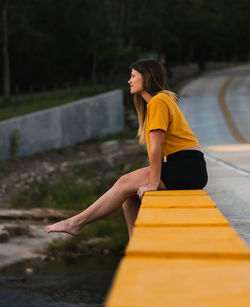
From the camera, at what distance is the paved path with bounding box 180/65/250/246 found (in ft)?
20.2

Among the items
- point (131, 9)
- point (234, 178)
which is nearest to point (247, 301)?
point (234, 178)

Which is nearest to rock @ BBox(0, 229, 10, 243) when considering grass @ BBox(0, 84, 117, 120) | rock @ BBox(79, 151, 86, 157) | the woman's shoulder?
the woman's shoulder

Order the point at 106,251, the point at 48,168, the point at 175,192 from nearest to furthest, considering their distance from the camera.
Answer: the point at 175,192 → the point at 106,251 → the point at 48,168

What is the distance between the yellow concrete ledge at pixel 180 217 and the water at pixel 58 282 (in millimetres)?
4864

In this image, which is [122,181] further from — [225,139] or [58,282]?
[225,139]

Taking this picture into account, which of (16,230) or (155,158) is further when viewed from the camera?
(16,230)

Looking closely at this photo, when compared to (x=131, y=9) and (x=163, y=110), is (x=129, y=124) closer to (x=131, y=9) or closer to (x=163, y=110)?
(x=131, y=9)

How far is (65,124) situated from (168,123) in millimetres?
16048

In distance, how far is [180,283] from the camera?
257 cm

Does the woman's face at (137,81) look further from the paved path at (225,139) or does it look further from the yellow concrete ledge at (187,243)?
the yellow concrete ledge at (187,243)

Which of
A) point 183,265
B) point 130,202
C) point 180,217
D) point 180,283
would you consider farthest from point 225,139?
point 180,283

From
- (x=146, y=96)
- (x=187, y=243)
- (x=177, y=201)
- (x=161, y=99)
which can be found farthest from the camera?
(x=146, y=96)

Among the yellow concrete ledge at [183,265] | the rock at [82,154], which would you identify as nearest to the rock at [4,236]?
the yellow concrete ledge at [183,265]

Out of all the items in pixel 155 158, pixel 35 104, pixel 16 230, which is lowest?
pixel 35 104
